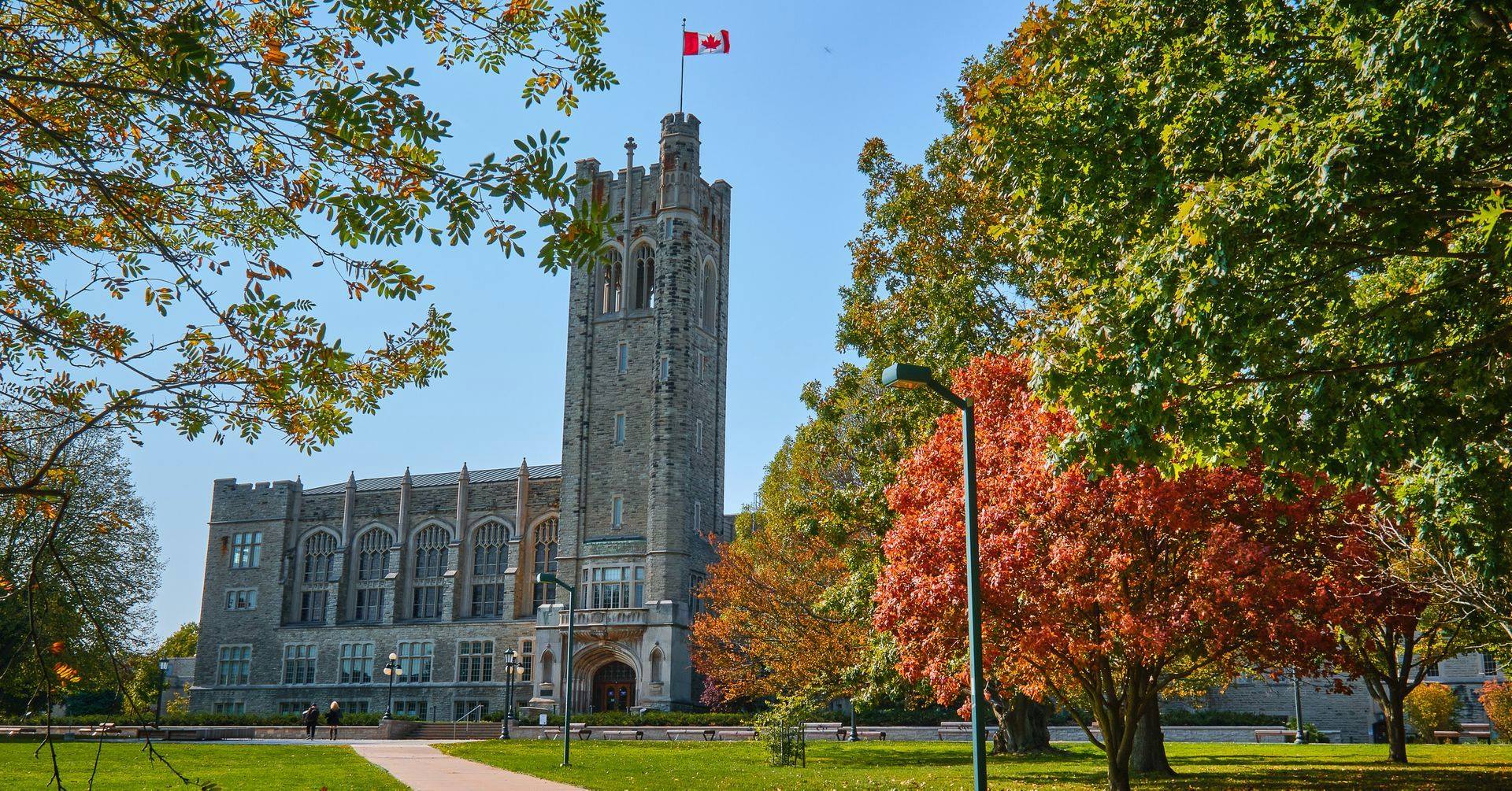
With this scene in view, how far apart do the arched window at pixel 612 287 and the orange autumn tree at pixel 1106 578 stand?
43130mm

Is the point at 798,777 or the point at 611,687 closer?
the point at 798,777

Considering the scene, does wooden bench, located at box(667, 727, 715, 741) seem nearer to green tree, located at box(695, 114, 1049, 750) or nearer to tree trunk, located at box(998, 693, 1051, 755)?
green tree, located at box(695, 114, 1049, 750)

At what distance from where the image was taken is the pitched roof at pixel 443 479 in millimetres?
63312

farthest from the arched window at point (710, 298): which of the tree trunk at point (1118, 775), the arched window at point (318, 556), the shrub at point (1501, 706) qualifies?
the tree trunk at point (1118, 775)

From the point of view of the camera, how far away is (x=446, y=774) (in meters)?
21.9

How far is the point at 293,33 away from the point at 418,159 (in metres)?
1.41

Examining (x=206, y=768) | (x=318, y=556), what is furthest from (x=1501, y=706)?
(x=318, y=556)

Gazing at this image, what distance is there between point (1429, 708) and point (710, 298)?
37719mm

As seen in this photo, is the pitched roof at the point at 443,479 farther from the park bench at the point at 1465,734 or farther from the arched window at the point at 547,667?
the park bench at the point at 1465,734

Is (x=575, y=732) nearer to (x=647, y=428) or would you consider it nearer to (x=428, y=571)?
(x=647, y=428)

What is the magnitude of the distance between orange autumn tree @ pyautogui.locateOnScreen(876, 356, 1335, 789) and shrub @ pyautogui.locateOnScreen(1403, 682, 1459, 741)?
32.0m

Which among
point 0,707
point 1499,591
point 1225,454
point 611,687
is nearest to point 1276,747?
point 1499,591

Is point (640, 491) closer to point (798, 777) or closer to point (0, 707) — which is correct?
point (0, 707)

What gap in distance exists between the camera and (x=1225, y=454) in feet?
43.4
